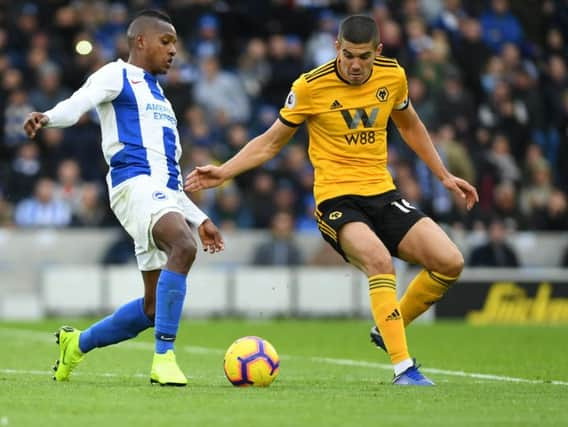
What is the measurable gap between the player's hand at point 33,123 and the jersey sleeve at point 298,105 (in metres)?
1.82

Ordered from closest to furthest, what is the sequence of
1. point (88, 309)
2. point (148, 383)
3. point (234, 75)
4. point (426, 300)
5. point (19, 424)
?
point (19, 424) → point (148, 383) → point (426, 300) → point (88, 309) → point (234, 75)

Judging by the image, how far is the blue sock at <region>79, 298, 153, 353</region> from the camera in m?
9.00

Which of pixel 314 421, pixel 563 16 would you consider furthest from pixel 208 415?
pixel 563 16

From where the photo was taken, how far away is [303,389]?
8.49 m

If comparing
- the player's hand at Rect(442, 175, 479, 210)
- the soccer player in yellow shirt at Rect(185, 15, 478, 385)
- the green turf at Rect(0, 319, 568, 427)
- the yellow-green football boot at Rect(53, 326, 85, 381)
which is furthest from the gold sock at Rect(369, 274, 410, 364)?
the yellow-green football boot at Rect(53, 326, 85, 381)

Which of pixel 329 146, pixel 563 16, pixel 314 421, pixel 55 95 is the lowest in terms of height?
pixel 314 421

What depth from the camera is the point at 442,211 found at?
19922 mm

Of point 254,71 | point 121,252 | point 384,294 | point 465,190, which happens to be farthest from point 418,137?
point 254,71

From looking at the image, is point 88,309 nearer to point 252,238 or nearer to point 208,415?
point 252,238

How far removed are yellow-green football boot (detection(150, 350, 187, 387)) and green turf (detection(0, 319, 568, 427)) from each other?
12cm

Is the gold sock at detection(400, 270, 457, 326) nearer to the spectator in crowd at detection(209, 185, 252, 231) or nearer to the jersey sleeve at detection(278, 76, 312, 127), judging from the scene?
the jersey sleeve at detection(278, 76, 312, 127)

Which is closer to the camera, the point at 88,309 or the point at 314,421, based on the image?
the point at 314,421

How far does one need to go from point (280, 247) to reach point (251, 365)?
Answer: 10808 mm

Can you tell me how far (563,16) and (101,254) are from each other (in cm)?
914
